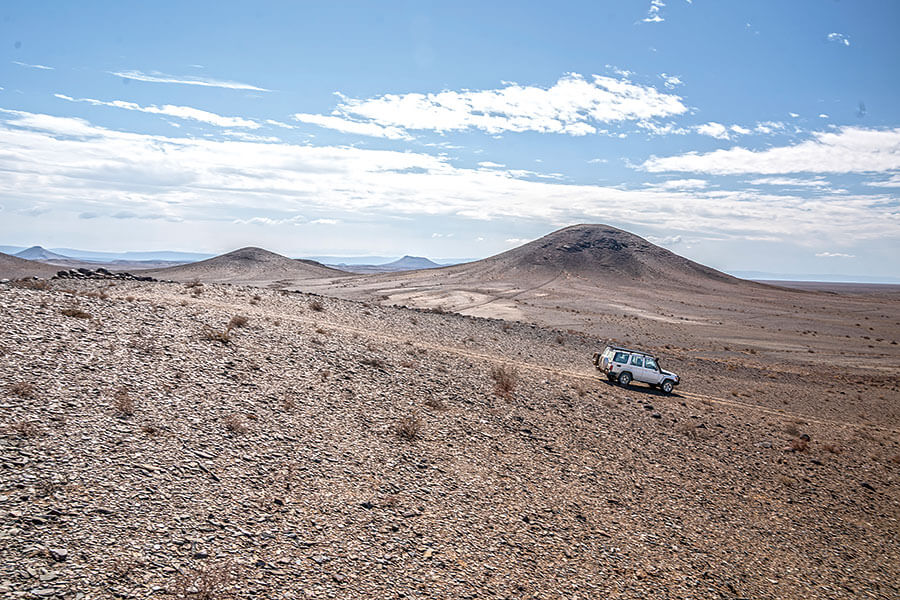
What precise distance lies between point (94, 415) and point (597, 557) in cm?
1077

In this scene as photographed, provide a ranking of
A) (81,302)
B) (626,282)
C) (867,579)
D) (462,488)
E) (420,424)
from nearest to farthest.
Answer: (867,579) → (462,488) → (420,424) → (81,302) → (626,282)

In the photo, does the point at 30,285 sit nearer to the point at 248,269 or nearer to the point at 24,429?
the point at 24,429

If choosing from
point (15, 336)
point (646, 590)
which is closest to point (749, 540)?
point (646, 590)

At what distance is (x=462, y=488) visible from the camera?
12922 millimetres

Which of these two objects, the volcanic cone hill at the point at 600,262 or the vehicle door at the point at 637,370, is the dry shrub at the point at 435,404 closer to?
the vehicle door at the point at 637,370

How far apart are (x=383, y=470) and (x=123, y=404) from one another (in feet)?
19.4

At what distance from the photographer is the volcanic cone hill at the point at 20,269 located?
105 meters

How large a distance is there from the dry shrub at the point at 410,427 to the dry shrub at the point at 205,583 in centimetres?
706

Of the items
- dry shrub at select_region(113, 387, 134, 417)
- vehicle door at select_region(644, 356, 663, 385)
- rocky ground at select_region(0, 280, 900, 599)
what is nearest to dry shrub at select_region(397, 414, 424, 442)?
rocky ground at select_region(0, 280, 900, 599)

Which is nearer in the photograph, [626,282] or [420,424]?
[420,424]

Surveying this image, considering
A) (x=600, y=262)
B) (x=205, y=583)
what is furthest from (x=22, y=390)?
(x=600, y=262)

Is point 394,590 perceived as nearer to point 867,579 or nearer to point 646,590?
point 646,590

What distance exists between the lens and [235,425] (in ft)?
42.1

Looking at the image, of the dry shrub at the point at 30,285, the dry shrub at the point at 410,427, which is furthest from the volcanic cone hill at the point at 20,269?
the dry shrub at the point at 410,427
